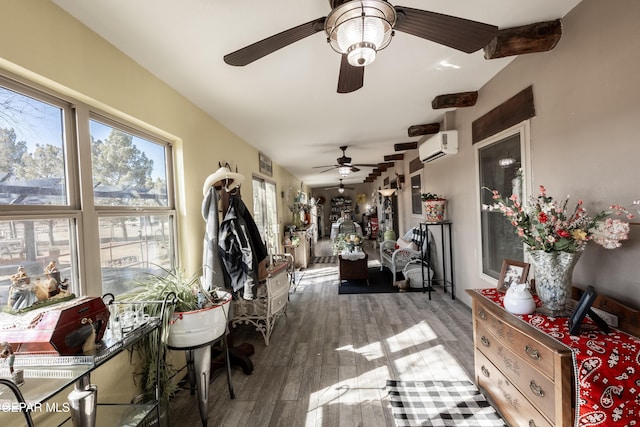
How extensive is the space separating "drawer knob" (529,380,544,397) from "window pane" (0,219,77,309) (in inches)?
92.2

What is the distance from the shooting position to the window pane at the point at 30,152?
4.29ft

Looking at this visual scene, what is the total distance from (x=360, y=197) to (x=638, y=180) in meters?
11.8

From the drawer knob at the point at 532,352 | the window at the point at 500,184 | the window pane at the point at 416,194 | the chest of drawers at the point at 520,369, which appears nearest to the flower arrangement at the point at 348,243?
the window pane at the point at 416,194

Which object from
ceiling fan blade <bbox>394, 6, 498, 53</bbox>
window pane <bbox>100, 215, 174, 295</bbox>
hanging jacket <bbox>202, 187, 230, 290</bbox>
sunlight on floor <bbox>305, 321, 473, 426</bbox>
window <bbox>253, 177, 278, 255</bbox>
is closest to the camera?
ceiling fan blade <bbox>394, 6, 498, 53</bbox>

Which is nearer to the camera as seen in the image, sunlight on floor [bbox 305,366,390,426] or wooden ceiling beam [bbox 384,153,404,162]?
sunlight on floor [bbox 305,366,390,426]

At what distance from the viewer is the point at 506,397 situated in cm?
168

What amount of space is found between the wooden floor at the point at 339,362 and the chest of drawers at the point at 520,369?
484 mm

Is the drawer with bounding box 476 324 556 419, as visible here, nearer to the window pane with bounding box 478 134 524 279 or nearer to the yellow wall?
the window pane with bounding box 478 134 524 279

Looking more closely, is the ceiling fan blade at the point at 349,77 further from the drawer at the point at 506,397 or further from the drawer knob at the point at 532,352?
the drawer at the point at 506,397

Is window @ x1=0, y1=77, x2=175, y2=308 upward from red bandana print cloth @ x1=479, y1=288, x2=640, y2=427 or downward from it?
upward

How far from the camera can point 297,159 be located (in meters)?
6.09

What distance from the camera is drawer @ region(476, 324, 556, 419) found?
1.33 meters

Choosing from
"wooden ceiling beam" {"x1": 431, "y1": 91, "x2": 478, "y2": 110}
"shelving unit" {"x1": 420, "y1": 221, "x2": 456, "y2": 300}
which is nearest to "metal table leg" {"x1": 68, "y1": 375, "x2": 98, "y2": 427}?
"wooden ceiling beam" {"x1": 431, "y1": 91, "x2": 478, "y2": 110}

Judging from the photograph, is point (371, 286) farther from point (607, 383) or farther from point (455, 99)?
point (607, 383)
